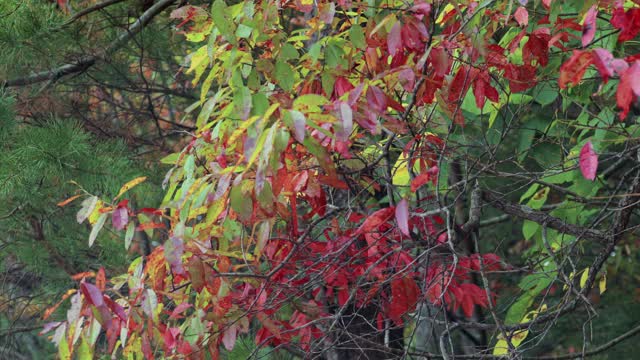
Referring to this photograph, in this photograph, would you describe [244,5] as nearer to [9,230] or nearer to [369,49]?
[369,49]

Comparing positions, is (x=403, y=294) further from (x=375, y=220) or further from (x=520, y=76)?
(x=520, y=76)

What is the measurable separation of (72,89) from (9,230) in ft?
3.27

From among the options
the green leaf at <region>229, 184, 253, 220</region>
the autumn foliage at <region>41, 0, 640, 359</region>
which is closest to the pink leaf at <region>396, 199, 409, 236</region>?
the autumn foliage at <region>41, 0, 640, 359</region>

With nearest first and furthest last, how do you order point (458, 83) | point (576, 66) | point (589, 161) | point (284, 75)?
1. point (576, 66)
2. point (589, 161)
3. point (284, 75)
4. point (458, 83)

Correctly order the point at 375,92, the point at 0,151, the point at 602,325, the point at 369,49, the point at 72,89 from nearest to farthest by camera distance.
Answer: the point at 375,92 → the point at 369,49 → the point at 0,151 → the point at 72,89 → the point at 602,325

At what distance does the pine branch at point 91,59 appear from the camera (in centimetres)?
390

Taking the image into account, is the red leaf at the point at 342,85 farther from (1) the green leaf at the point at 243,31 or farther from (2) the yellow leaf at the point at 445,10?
(2) the yellow leaf at the point at 445,10

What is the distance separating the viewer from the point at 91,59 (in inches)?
162

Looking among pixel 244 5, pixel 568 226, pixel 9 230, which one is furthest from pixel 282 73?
pixel 9 230

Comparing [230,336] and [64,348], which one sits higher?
[64,348]

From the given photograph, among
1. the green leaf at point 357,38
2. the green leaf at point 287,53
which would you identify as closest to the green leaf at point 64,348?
the green leaf at point 287,53

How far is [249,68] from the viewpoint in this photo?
2.57 meters

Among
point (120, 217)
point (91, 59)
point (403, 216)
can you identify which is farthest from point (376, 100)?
point (91, 59)

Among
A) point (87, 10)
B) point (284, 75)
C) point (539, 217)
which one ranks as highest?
point (284, 75)
